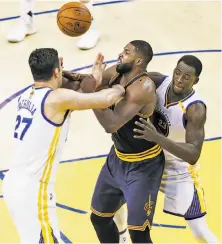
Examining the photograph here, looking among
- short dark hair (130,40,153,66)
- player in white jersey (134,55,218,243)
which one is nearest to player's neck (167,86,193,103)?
player in white jersey (134,55,218,243)

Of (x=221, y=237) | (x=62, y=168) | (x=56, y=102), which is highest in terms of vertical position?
(x=56, y=102)

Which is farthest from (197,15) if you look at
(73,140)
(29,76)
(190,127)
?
(190,127)

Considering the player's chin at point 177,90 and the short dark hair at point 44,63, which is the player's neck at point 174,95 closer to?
the player's chin at point 177,90

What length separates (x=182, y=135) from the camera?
206 inches

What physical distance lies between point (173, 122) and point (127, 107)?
0.52 m

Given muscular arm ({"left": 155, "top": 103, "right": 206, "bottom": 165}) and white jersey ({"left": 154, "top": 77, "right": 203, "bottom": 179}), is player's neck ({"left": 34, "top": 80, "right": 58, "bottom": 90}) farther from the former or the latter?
white jersey ({"left": 154, "top": 77, "right": 203, "bottom": 179})

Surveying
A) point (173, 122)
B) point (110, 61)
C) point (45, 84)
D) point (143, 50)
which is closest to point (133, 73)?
point (143, 50)

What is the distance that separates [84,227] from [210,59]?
12.5 feet

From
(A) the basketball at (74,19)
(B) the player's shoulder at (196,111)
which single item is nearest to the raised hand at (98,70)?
(B) the player's shoulder at (196,111)

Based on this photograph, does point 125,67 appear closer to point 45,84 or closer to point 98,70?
point 98,70

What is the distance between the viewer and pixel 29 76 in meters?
8.38

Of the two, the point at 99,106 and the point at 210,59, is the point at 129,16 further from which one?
the point at 99,106

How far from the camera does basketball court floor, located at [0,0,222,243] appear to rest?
19.8ft

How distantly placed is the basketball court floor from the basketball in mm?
1497
